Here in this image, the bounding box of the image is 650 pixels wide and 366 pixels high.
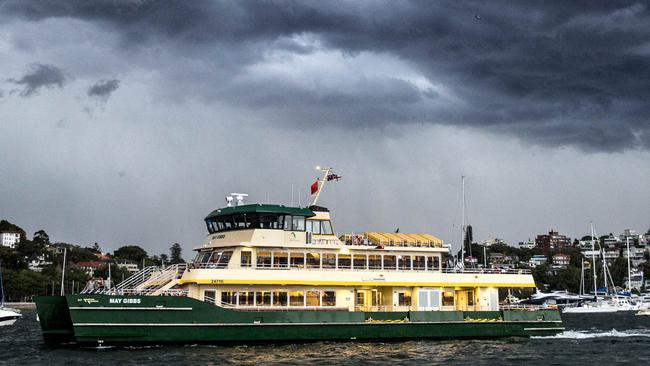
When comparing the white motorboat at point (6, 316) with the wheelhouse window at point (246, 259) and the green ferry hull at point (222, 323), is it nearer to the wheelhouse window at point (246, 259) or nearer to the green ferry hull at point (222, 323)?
the green ferry hull at point (222, 323)

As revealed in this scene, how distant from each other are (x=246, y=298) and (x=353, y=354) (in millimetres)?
6359

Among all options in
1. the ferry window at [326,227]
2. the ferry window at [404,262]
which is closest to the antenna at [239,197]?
the ferry window at [326,227]

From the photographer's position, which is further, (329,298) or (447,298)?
(447,298)

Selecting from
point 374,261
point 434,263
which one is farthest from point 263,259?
point 434,263

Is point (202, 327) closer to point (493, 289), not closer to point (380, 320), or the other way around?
point (380, 320)

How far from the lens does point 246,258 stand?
35.3 metres

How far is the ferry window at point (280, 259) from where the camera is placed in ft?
117

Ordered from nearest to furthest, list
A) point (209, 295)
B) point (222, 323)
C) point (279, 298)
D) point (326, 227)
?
point (222, 323)
point (209, 295)
point (279, 298)
point (326, 227)

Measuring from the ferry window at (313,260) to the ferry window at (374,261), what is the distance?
9.71ft

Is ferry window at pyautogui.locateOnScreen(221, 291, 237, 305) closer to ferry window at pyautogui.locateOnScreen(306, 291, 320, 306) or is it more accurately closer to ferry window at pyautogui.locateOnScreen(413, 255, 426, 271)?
ferry window at pyautogui.locateOnScreen(306, 291, 320, 306)

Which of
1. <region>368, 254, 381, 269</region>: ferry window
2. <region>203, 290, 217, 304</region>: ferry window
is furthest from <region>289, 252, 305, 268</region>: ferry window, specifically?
<region>203, 290, 217, 304</region>: ferry window

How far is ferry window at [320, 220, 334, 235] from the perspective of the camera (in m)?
37.3

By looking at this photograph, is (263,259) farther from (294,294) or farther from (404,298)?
(404,298)

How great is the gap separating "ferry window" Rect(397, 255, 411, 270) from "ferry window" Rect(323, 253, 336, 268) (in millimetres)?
3801
